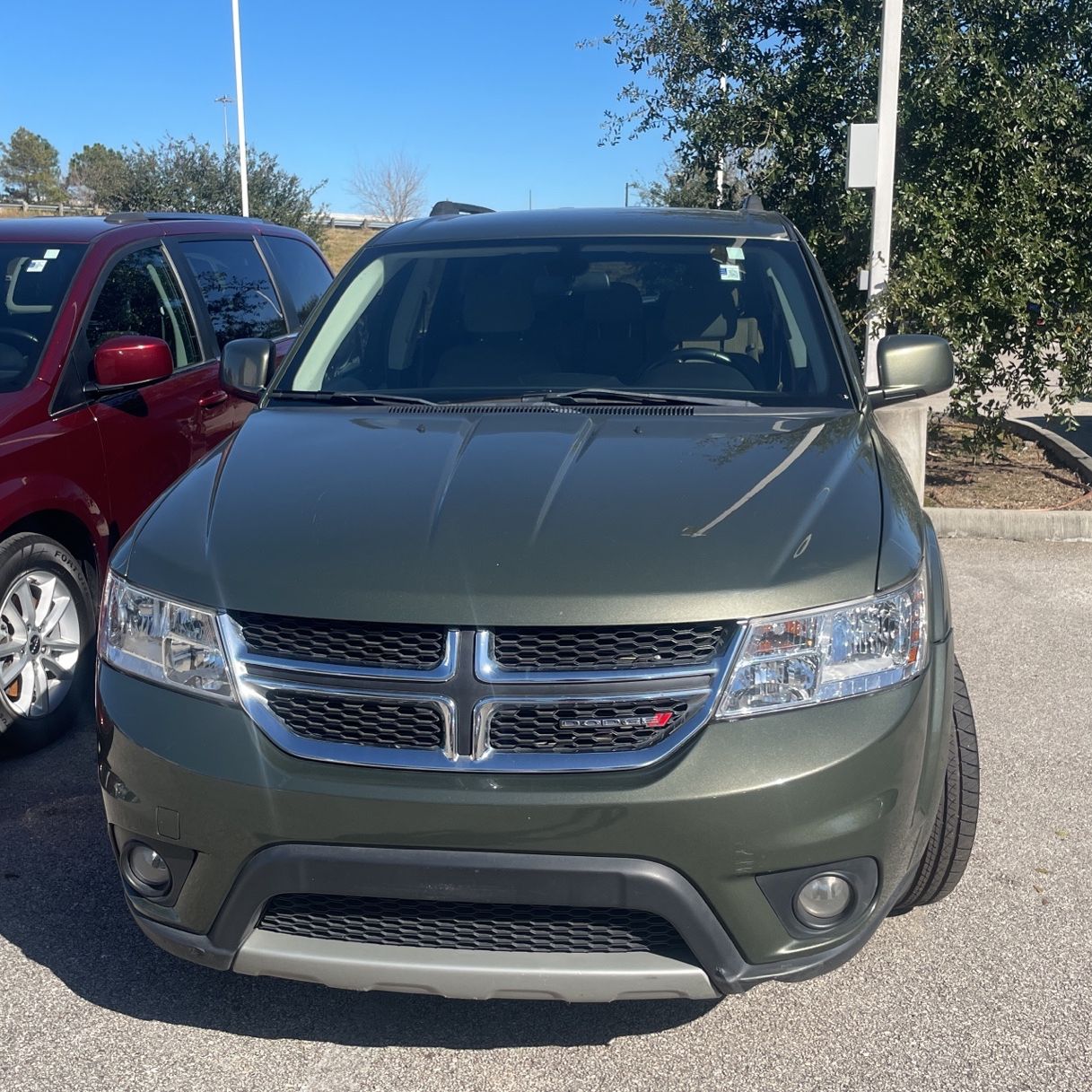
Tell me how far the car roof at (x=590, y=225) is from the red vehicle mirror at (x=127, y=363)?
99 cm

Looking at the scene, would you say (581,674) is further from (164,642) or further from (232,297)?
(232,297)

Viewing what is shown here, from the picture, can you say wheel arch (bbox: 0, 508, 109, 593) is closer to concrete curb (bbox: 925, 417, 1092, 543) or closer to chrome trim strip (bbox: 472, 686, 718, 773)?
chrome trim strip (bbox: 472, 686, 718, 773)

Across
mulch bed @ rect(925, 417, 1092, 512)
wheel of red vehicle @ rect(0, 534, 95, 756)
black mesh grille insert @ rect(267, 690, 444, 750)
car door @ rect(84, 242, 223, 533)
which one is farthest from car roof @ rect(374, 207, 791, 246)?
mulch bed @ rect(925, 417, 1092, 512)

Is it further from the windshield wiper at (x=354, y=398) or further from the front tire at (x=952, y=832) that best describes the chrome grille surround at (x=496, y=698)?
the windshield wiper at (x=354, y=398)

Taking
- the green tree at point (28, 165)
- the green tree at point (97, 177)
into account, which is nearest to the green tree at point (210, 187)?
the green tree at point (97, 177)

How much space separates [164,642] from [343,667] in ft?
1.39

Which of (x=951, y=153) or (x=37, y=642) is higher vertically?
(x=951, y=153)

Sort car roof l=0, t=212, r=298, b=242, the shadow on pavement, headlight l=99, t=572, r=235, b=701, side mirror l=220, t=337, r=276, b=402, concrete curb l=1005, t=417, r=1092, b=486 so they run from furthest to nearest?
concrete curb l=1005, t=417, r=1092, b=486 < car roof l=0, t=212, r=298, b=242 < side mirror l=220, t=337, r=276, b=402 < the shadow on pavement < headlight l=99, t=572, r=235, b=701

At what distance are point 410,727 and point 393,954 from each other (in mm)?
448

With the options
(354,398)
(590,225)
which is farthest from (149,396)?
(590,225)

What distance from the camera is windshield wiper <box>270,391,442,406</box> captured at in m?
3.62

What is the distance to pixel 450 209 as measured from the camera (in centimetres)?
518

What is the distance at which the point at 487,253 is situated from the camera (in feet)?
14.0

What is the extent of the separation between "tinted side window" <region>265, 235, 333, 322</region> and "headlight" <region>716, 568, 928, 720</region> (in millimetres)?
4792
